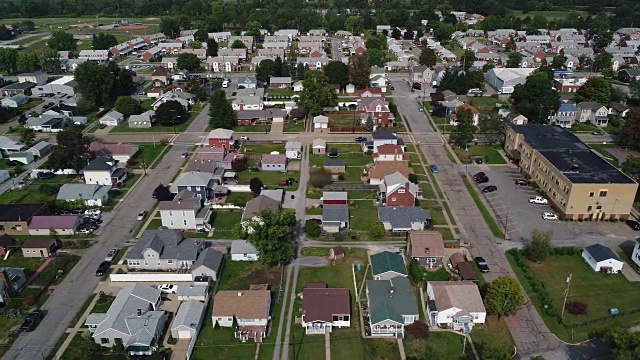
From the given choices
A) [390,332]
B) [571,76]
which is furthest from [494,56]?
[390,332]

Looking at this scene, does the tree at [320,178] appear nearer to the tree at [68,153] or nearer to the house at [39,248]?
the house at [39,248]

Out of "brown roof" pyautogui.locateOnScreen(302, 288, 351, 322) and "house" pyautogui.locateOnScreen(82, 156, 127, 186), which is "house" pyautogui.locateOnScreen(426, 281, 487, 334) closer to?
"brown roof" pyautogui.locateOnScreen(302, 288, 351, 322)

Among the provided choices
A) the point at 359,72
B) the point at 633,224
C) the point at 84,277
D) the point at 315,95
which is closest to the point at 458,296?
the point at 633,224

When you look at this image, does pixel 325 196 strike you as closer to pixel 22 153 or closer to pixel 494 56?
pixel 22 153

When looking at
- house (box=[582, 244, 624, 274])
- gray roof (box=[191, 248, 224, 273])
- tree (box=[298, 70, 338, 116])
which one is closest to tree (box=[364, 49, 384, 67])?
tree (box=[298, 70, 338, 116])

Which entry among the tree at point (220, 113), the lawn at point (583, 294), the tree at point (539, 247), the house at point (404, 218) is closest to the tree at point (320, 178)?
the house at point (404, 218)
